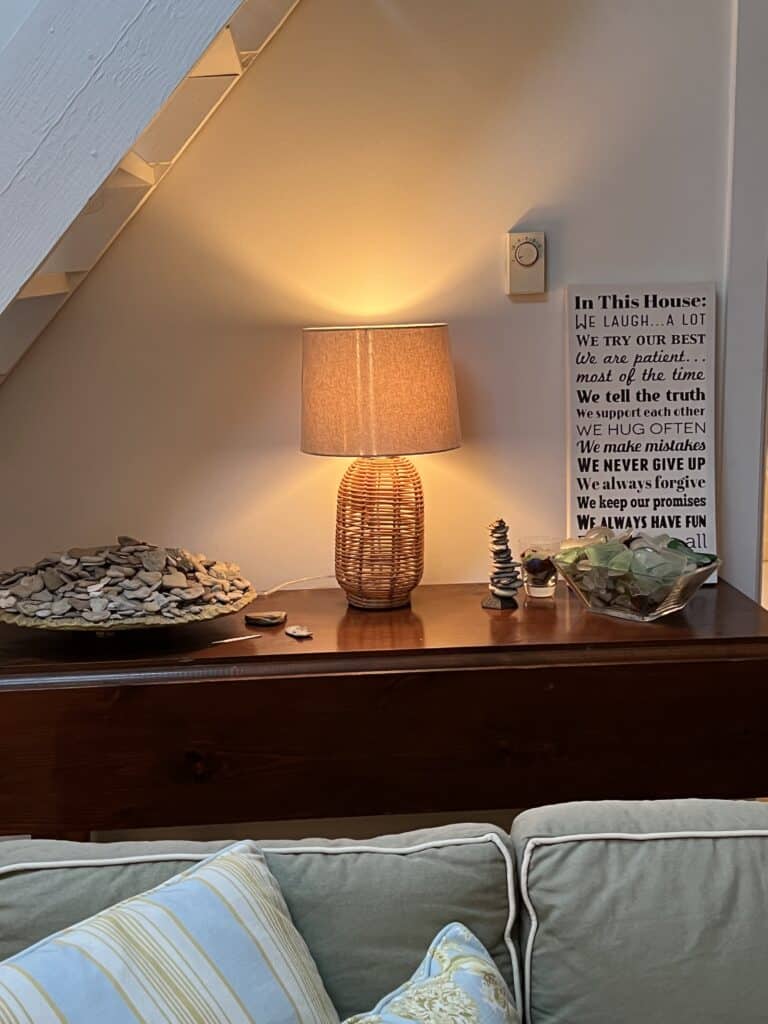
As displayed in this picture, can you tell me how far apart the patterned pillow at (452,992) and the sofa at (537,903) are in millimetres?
44

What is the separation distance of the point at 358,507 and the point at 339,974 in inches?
42.1

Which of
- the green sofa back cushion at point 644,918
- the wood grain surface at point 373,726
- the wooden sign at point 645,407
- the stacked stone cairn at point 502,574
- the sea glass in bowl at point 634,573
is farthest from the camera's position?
the wooden sign at point 645,407

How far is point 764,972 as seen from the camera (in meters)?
1.19

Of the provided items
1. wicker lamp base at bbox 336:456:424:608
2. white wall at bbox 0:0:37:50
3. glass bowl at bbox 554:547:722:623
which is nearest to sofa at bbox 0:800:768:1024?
glass bowl at bbox 554:547:722:623

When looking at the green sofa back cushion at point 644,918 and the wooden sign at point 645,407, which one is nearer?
the green sofa back cushion at point 644,918

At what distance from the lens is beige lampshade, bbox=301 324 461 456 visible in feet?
6.77

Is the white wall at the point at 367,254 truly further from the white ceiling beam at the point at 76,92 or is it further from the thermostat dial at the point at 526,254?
the white ceiling beam at the point at 76,92

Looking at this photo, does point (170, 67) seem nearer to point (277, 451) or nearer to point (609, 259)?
point (277, 451)

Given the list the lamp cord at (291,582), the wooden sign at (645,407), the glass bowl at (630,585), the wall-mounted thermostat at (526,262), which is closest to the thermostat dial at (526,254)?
the wall-mounted thermostat at (526,262)

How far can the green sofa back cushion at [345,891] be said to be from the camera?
1.20 m

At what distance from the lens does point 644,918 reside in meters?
1.21

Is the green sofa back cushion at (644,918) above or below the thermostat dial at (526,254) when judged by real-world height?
below

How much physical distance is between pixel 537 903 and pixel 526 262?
1.40 meters

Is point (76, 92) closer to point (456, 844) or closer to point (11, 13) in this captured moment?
point (11, 13)
